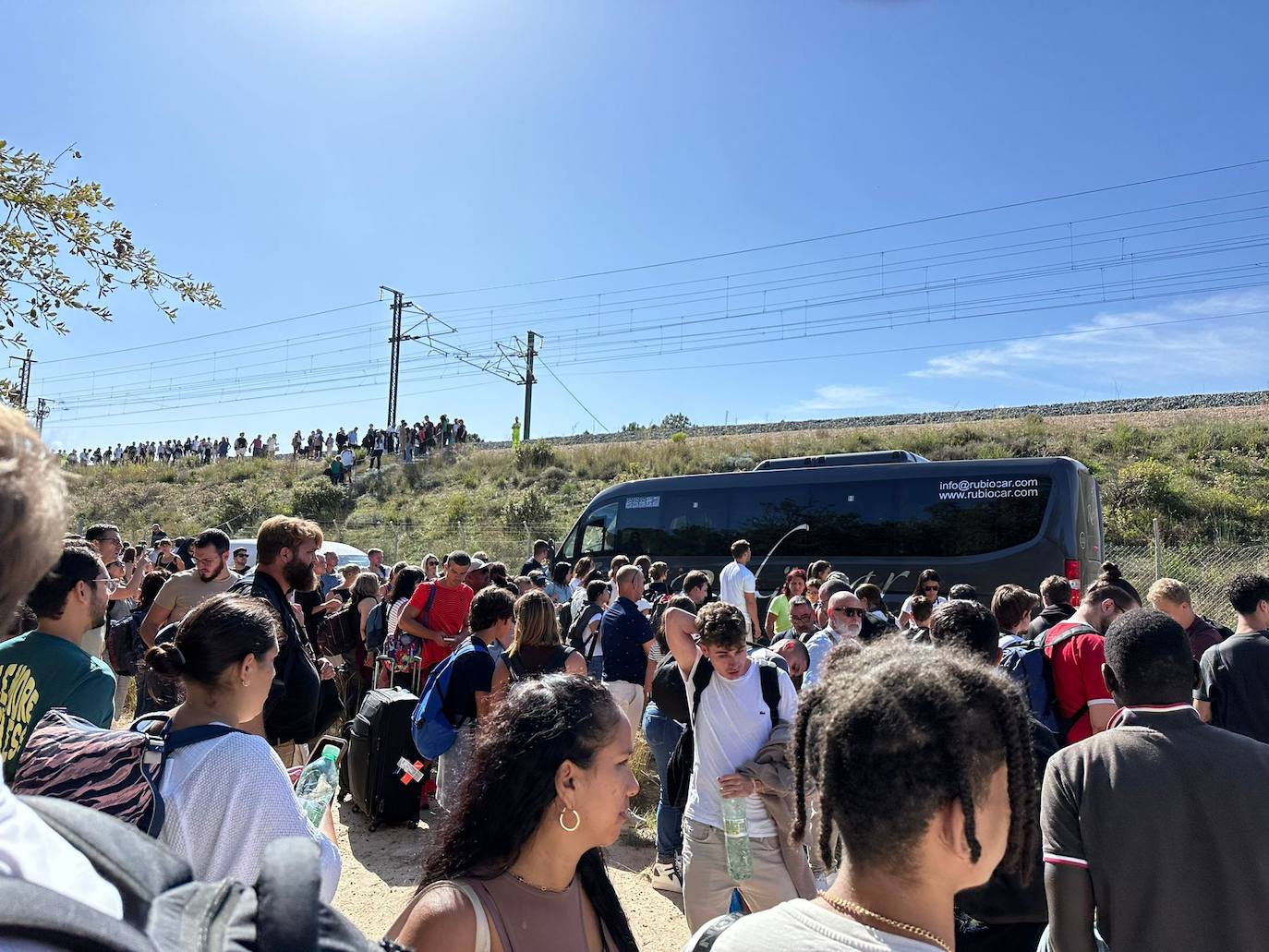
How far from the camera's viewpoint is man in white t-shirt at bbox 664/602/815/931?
3.86 m

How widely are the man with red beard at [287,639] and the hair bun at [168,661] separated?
1.08 meters

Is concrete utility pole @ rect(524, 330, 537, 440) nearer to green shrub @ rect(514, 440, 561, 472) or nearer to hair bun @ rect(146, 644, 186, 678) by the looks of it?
green shrub @ rect(514, 440, 561, 472)

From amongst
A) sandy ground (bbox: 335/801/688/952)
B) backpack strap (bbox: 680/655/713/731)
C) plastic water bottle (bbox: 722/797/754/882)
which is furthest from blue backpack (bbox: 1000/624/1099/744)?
sandy ground (bbox: 335/801/688/952)

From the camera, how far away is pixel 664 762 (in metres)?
5.80

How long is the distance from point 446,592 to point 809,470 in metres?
10.4

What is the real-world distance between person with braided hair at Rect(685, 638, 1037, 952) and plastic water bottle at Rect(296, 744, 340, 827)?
1.47 m

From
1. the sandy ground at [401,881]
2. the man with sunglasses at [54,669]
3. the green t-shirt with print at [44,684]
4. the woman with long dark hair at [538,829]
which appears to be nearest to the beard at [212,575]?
the sandy ground at [401,881]

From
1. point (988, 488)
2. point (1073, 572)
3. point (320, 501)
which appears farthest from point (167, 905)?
point (320, 501)

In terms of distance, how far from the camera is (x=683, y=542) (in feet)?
58.0

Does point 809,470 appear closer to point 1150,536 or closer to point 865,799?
point 1150,536

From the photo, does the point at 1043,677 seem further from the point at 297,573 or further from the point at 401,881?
the point at 401,881

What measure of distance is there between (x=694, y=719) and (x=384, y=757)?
337cm

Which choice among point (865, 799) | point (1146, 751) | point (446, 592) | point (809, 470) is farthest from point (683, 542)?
point (865, 799)

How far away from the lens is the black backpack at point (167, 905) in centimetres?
75
